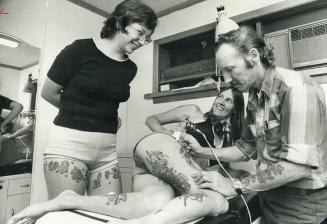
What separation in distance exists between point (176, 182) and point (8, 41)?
5.34 ft

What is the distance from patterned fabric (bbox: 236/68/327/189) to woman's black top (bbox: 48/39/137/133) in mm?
675

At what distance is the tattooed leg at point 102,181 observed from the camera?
3.65 feet

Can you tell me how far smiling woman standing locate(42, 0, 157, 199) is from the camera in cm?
102

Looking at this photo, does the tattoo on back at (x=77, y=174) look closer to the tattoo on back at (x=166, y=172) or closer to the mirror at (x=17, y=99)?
the tattoo on back at (x=166, y=172)

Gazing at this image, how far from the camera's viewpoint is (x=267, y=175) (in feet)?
2.77

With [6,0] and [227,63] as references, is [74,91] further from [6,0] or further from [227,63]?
[6,0]

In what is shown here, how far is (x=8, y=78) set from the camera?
5.54 ft

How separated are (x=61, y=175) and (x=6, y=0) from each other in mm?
1542

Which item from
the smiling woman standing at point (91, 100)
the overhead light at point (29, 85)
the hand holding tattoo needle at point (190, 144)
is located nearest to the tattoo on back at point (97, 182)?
the smiling woman standing at point (91, 100)

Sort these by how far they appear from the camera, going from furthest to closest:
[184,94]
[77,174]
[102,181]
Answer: [184,94] → [102,181] → [77,174]

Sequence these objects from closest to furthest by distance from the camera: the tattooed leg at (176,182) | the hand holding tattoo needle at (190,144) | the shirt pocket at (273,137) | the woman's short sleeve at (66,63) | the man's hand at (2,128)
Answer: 1. the tattooed leg at (176,182)
2. the shirt pocket at (273,137)
3. the woman's short sleeve at (66,63)
4. the hand holding tattoo needle at (190,144)
5. the man's hand at (2,128)

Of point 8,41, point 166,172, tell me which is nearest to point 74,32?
point 8,41

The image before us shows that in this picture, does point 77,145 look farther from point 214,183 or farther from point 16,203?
point 16,203

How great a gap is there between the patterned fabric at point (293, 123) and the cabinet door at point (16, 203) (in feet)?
5.46
